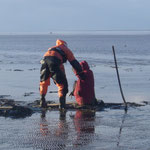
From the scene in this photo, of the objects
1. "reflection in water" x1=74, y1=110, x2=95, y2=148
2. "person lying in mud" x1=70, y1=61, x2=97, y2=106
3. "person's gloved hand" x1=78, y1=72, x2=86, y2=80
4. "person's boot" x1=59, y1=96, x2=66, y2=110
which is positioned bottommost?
"reflection in water" x1=74, y1=110, x2=95, y2=148

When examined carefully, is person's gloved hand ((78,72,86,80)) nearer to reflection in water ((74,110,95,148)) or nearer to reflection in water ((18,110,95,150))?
reflection in water ((74,110,95,148))

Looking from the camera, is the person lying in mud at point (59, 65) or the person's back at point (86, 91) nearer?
the person lying in mud at point (59, 65)

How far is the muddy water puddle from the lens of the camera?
823 cm

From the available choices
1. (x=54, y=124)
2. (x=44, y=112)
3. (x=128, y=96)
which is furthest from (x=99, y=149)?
(x=128, y=96)

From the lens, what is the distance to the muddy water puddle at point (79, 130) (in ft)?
27.0

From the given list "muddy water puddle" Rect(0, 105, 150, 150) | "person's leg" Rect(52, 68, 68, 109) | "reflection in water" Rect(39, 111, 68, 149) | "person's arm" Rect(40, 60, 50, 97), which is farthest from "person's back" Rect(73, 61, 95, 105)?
"reflection in water" Rect(39, 111, 68, 149)

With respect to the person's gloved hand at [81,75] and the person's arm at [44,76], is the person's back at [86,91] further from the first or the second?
the person's arm at [44,76]

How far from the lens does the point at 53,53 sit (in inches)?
472

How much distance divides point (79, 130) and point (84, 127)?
35 centimetres

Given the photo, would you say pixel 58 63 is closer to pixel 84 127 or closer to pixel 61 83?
pixel 61 83

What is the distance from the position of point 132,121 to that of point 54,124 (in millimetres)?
1552

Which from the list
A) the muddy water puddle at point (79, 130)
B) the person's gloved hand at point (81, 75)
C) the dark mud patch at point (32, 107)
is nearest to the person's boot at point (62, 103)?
the dark mud patch at point (32, 107)

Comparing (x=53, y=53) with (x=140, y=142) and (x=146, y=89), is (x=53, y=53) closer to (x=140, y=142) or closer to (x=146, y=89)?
(x=140, y=142)

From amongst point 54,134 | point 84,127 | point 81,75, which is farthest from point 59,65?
point 54,134
